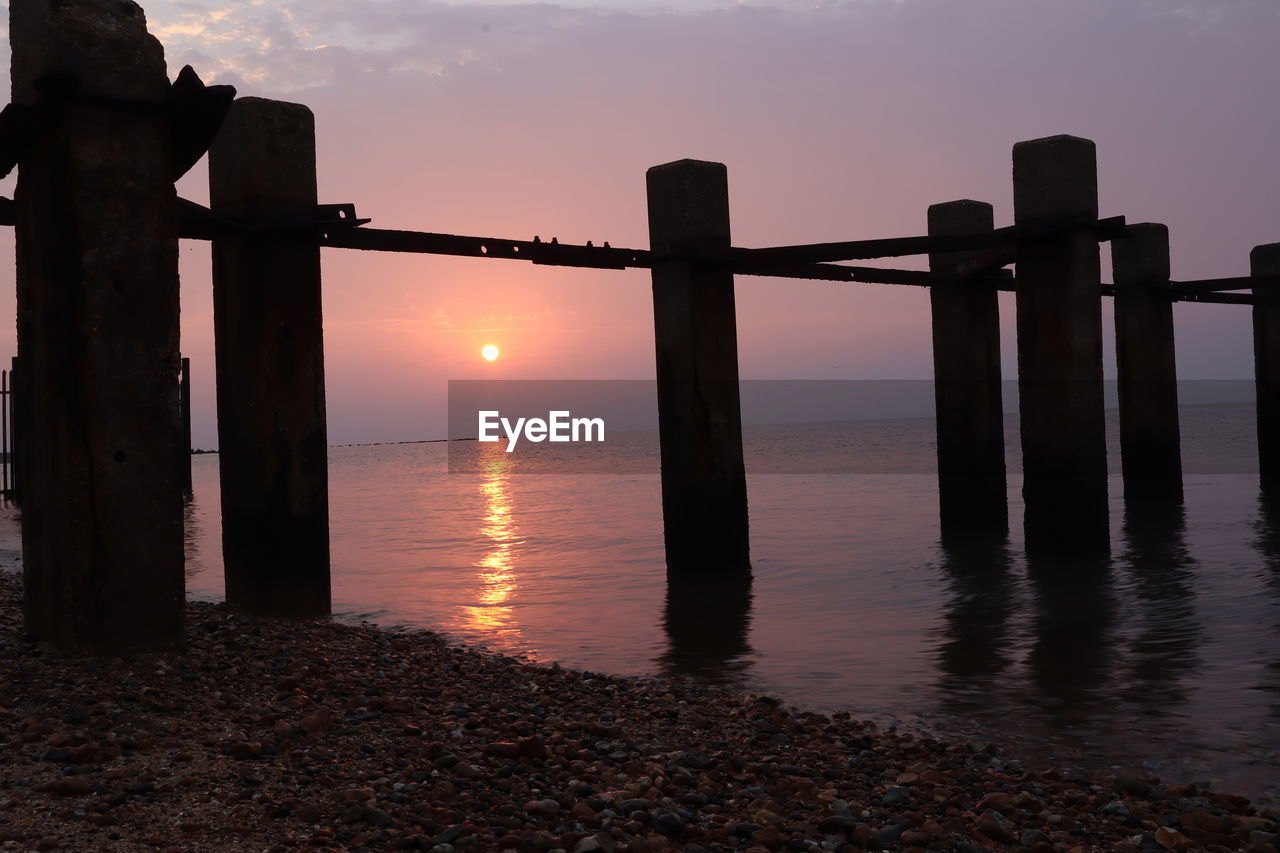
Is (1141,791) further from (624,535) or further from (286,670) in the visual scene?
(624,535)

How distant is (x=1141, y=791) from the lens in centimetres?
461

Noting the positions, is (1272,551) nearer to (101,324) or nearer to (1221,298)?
(1221,298)

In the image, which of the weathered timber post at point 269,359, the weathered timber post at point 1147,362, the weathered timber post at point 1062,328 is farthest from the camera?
the weathered timber post at point 1147,362

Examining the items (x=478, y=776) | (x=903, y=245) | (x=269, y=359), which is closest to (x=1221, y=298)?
(x=903, y=245)

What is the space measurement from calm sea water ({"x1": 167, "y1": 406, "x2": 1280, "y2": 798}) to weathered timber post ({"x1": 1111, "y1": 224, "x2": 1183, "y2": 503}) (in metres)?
0.89

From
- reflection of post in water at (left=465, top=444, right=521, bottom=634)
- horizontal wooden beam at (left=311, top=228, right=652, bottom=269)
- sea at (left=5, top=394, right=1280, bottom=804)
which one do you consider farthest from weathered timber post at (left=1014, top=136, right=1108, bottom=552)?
reflection of post in water at (left=465, top=444, right=521, bottom=634)

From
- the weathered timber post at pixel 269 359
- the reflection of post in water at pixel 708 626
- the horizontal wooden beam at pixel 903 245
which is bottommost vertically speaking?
the reflection of post in water at pixel 708 626

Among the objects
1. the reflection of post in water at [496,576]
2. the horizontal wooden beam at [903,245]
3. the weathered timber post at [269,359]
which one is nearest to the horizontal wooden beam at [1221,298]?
the horizontal wooden beam at [903,245]

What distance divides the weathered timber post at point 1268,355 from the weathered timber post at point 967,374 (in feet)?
22.4

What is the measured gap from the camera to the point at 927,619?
9445mm

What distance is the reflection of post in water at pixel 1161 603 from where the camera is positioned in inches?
267

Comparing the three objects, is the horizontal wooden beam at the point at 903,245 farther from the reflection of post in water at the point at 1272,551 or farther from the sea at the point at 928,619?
the reflection of post in water at the point at 1272,551

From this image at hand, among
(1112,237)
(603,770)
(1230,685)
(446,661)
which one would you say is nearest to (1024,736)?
(1230,685)

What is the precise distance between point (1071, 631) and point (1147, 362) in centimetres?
866
